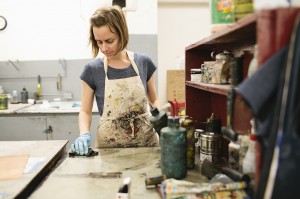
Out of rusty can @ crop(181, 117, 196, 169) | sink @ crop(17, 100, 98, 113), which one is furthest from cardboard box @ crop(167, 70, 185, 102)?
rusty can @ crop(181, 117, 196, 169)

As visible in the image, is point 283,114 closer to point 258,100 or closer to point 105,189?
point 258,100

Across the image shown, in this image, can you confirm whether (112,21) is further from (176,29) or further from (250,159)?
(176,29)

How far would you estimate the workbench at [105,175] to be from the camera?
1265mm

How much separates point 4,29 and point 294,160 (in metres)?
4.21

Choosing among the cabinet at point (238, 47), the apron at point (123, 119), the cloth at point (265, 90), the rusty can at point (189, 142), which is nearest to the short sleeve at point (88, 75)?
the apron at point (123, 119)

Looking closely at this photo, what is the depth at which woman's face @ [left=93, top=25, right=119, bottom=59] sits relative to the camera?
74.8 inches

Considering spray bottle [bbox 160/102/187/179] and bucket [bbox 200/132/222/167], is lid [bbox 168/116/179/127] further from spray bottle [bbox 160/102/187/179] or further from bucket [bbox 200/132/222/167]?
bucket [bbox 200/132/222/167]

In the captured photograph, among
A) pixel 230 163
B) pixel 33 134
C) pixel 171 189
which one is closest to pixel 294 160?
pixel 171 189

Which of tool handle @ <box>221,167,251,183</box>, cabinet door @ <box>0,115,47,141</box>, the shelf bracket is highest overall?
the shelf bracket

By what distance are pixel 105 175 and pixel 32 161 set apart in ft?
1.52

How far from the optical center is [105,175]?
146 cm

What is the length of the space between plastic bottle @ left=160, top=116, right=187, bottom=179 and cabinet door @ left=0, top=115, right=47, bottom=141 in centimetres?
236

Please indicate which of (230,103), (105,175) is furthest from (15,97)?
(230,103)

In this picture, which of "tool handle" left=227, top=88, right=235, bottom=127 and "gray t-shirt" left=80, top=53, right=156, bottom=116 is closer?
"tool handle" left=227, top=88, right=235, bottom=127
